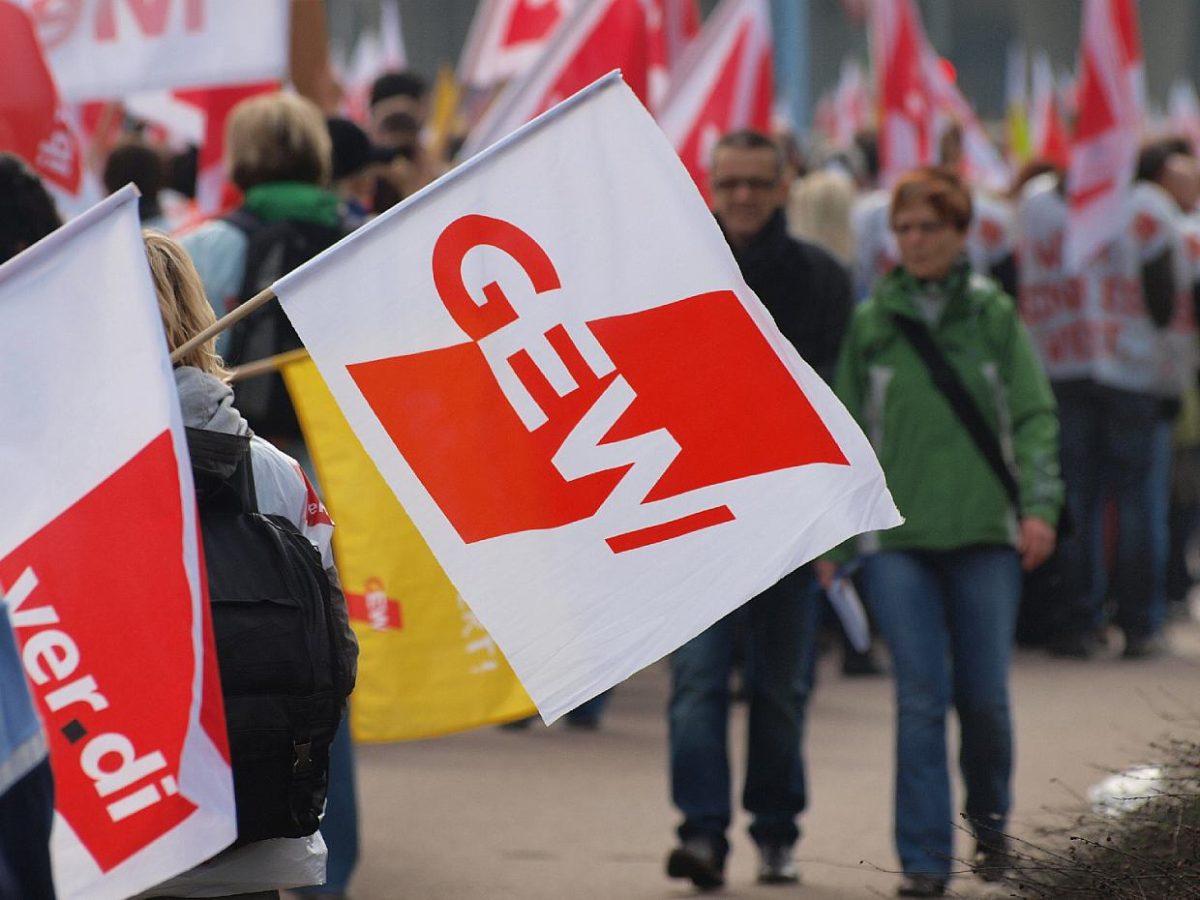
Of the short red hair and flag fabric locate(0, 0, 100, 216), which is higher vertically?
flag fabric locate(0, 0, 100, 216)

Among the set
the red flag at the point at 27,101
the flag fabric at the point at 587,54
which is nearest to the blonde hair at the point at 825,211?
the flag fabric at the point at 587,54

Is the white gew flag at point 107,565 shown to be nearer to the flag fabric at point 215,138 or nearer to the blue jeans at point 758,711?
the blue jeans at point 758,711

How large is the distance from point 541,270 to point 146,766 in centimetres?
116

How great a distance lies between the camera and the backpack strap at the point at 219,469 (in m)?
3.79

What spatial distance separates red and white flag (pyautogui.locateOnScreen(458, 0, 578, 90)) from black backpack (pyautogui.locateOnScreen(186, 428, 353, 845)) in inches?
305

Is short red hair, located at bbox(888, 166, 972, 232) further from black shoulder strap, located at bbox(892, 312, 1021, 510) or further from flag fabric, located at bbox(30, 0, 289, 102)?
flag fabric, located at bbox(30, 0, 289, 102)

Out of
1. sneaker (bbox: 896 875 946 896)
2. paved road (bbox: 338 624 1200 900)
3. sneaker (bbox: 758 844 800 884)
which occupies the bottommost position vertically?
paved road (bbox: 338 624 1200 900)

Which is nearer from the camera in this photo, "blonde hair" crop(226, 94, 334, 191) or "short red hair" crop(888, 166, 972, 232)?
"blonde hair" crop(226, 94, 334, 191)

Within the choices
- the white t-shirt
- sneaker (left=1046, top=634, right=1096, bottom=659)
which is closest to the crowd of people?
the white t-shirt

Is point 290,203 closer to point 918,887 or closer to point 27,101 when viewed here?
point 27,101

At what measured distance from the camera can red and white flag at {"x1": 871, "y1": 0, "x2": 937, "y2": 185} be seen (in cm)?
1306

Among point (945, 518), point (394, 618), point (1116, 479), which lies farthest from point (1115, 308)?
point (394, 618)

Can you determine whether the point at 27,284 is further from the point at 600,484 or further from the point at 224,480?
the point at 600,484

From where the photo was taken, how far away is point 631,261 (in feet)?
13.4
